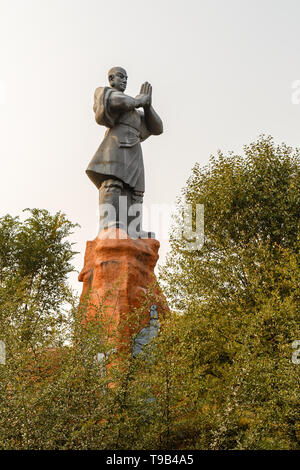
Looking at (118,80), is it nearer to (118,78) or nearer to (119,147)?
(118,78)

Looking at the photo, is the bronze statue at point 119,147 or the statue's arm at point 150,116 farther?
the statue's arm at point 150,116

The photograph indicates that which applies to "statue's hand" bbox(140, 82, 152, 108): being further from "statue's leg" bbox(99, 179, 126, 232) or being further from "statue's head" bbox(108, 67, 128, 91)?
"statue's leg" bbox(99, 179, 126, 232)

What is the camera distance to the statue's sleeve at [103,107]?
1160cm

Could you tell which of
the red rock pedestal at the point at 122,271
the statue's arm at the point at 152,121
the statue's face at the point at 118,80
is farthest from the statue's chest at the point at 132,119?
the red rock pedestal at the point at 122,271

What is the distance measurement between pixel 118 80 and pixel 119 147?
173 cm

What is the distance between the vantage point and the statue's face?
12.1 m

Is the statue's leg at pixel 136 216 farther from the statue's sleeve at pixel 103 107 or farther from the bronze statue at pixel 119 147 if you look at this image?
the statue's sleeve at pixel 103 107

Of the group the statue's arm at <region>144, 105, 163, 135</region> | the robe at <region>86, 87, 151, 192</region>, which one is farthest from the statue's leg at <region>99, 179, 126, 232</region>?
the statue's arm at <region>144, 105, 163, 135</region>

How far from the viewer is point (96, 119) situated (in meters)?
11.9

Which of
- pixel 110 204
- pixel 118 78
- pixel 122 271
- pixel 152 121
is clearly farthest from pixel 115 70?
pixel 122 271

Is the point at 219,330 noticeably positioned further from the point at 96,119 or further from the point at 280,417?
the point at 96,119

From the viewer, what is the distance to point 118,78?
12.1m

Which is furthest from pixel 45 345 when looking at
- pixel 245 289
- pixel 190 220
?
pixel 190 220
